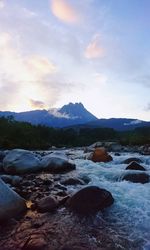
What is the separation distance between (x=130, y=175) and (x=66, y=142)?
59046 millimetres

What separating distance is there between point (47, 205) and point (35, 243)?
300 cm

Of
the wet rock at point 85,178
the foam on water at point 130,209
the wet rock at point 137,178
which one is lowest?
the foam on water at point 130,209

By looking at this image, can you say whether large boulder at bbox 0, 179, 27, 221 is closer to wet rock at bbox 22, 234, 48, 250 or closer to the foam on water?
wet rock at bbox 22, 234, 48, 250

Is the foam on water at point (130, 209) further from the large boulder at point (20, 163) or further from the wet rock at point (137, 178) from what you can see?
the large boulder at point (20, 163)

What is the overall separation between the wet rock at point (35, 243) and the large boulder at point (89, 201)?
8.47ft

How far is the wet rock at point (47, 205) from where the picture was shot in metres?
11.1

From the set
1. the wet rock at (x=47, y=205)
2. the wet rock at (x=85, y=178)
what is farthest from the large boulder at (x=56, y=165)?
the wet rock at (x=47, y=205)

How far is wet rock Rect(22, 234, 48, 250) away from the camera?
810 centimetres

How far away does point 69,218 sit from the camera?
10.5m

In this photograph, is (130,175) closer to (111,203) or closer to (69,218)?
(111,203)

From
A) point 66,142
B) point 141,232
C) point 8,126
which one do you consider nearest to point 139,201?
point 141,232

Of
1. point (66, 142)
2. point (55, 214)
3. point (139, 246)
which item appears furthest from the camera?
point (66, 142)

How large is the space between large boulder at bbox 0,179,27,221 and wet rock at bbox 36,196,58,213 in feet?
1.73

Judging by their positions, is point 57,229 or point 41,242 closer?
point 41,242
